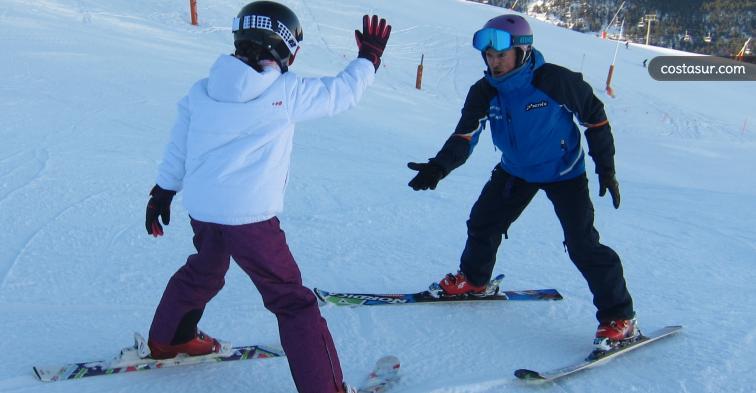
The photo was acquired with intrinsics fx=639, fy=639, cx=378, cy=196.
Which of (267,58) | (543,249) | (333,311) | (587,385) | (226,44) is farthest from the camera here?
(226,44)

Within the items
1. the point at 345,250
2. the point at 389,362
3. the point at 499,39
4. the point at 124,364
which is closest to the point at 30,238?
the point at 124,364

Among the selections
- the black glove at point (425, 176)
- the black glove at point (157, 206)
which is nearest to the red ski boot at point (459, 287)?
the black glove at point (425, 176)

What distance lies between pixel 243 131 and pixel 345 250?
83.1 inches

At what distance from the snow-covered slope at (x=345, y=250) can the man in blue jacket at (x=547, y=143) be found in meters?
0.40

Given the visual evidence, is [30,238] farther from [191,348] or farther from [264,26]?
[264,26]

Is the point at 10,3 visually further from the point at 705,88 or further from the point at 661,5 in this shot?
the point at 661,5

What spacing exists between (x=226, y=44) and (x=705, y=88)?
68.5 ft

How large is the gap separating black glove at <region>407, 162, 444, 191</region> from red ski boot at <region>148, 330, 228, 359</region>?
109 cm

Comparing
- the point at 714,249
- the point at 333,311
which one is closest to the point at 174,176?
the point at 333,311

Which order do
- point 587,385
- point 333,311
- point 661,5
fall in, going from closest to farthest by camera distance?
point 587,385, point 333,311, point 661,5

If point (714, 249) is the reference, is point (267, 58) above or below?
above

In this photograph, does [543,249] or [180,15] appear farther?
[180,15]

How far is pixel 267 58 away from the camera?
218cm

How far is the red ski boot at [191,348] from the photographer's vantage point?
8.47ft
